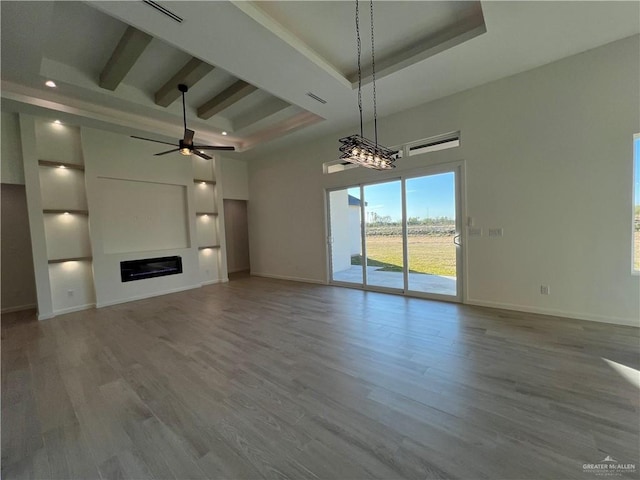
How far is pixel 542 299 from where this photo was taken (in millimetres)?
3893

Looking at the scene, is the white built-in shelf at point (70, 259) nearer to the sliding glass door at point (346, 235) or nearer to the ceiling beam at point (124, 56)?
the ceiling beam at point (124, 56)

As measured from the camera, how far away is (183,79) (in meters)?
4.18

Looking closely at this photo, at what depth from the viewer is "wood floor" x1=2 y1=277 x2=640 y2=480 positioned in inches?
62.2

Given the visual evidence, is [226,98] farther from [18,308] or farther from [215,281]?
[18,308]

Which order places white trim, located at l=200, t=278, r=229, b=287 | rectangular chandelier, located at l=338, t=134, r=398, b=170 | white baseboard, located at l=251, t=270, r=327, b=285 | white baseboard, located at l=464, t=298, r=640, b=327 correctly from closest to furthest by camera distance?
1. rectangular chandelier, located at l=338, t=134, r=398, b=170
2. white baseboard, located at l=464, t=298, r=640, b=327
3. white baseboard, located at l=251, t=270, r=327, b=285
4. white trim, located at l=200, t=278, r=229, b=287

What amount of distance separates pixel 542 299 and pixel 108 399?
553 cm

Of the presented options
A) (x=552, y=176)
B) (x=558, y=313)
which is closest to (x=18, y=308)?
(x=558, y=313)

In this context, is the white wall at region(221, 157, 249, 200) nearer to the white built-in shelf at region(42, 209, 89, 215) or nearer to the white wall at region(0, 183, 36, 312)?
the white built-in shelf at region(42, 209, 89, 215)

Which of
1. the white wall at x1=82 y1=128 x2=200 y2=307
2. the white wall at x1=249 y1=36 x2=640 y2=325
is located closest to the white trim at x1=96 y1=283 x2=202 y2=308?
the white wall at x1=82 y1=128 x2=200 y2=307

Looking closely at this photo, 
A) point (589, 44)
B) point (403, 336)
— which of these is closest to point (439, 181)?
point (589, 44)

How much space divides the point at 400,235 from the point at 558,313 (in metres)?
2.68

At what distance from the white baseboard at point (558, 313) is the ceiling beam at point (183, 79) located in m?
5.83

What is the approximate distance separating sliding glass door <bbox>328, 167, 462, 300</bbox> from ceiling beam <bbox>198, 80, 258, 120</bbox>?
286cm

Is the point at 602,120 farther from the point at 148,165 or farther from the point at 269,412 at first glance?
the point at 148,165
